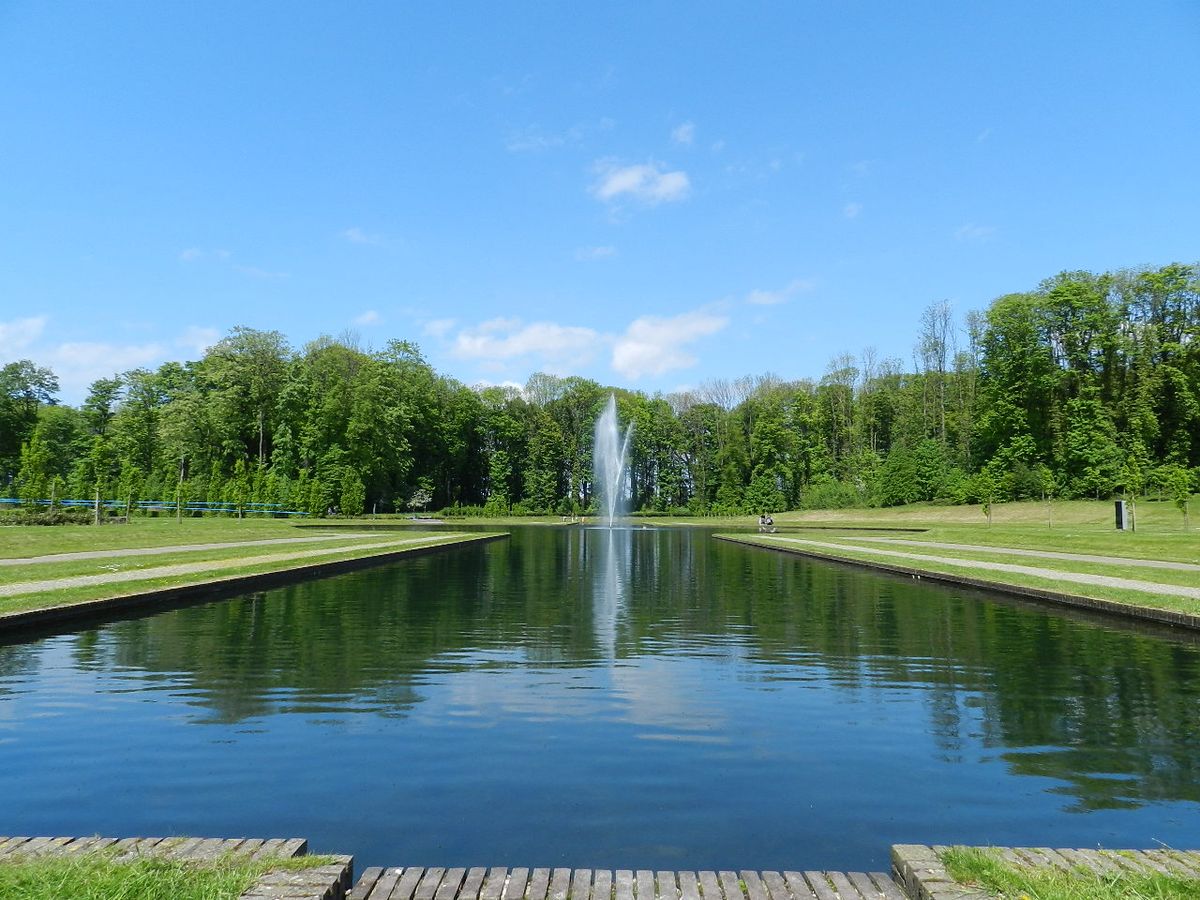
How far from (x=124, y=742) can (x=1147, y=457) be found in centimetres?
6039

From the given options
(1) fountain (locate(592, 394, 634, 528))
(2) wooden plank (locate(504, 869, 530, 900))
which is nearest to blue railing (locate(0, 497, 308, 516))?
(1) fountain (locate(592, 394, 634, 528))

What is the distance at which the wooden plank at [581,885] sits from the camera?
3.68m

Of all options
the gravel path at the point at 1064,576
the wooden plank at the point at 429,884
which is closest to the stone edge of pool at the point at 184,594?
the wooden plank at the point at 429,884

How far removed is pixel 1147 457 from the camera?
51844 mm

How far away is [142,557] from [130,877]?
20.2 meters

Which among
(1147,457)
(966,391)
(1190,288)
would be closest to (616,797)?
(1147,457)

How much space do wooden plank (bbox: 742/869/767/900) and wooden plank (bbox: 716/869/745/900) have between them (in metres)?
0.04

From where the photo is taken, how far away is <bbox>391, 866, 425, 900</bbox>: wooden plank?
3674 mm

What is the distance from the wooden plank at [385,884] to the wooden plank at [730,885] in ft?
5.19

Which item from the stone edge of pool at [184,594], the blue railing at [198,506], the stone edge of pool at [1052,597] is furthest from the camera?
the blue railing at [198,506]

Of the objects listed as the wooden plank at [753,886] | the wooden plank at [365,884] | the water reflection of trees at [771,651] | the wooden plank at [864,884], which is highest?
the wooden plank at [365,884]

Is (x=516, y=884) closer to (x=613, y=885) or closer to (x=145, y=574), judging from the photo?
(x=613, y=885)

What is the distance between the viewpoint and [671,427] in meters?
84.9

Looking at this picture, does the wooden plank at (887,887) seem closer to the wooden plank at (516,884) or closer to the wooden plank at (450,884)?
the wooden plank at (516,884)
